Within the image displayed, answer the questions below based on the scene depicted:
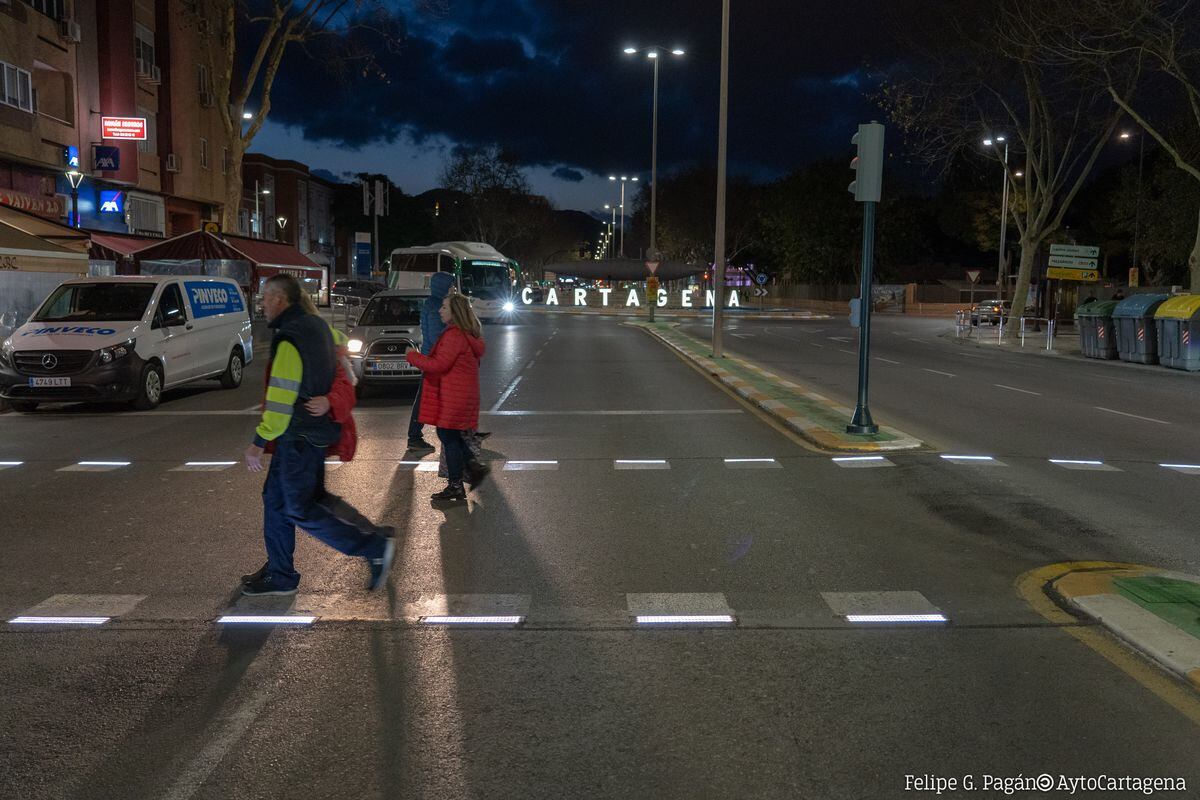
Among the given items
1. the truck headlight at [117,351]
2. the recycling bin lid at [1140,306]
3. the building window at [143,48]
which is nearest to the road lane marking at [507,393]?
the truck headlight at [117,351]

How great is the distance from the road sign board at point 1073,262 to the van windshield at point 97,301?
31.9 meters

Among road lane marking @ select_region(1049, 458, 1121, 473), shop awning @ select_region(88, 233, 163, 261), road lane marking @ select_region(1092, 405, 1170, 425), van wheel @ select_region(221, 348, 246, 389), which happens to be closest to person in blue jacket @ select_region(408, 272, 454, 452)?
road lane marking @ select_region(1049, 458, 1121, 473)

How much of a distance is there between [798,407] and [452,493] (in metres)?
7.05

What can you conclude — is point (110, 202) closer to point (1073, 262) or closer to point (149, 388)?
point (149, 388)

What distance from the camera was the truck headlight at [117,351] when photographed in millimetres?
13711

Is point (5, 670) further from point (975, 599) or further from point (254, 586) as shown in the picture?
point (975, 599)

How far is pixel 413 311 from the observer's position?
16469mm

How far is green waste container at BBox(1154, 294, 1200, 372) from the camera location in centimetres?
2373

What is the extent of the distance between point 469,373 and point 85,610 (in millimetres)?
3483

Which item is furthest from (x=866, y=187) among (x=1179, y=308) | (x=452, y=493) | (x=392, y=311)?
(x=1179, y=308)

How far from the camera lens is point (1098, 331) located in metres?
28.5

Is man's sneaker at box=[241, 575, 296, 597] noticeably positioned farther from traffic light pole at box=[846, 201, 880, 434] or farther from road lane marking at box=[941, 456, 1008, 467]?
traffic light pole at box=[846, 201, 880, 434]

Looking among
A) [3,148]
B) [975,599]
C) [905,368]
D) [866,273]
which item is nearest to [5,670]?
[975,599]

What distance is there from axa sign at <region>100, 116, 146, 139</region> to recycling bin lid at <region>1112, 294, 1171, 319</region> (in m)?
29.2
